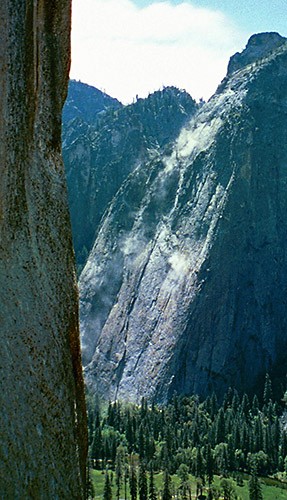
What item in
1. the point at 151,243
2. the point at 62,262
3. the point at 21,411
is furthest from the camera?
the point at 151,243

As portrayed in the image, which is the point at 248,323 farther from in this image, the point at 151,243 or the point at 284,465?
the point at 284,465

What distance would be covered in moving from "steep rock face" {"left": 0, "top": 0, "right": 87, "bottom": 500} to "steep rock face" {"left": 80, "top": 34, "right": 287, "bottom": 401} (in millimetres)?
158854

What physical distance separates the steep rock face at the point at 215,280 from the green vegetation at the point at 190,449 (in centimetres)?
1137

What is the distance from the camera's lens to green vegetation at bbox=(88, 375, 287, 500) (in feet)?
343

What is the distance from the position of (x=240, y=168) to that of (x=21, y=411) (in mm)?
182848

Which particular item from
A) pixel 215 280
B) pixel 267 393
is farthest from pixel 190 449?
pixel 215 280

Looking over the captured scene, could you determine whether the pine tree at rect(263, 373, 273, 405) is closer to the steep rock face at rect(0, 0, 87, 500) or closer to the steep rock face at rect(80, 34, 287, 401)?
the steep rock face at rect(80, 34, 287, 401)

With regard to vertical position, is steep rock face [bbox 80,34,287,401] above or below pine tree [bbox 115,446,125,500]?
above

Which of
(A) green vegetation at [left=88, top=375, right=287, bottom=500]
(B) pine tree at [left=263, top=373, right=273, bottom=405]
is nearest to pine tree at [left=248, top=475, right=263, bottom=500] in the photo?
(A) green vegetation at [left=88, top=375, right=287, bottom=500]

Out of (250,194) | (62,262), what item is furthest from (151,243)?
(62,262)

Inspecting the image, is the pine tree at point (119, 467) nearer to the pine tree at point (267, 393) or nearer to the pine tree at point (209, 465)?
the pine tree at point (209, 465)

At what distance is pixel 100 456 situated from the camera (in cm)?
13088

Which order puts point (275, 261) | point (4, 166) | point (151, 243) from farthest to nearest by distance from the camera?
point (151, 243) → point (275, 261) → point (4, 166)

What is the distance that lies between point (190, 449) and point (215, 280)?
5644 cm
